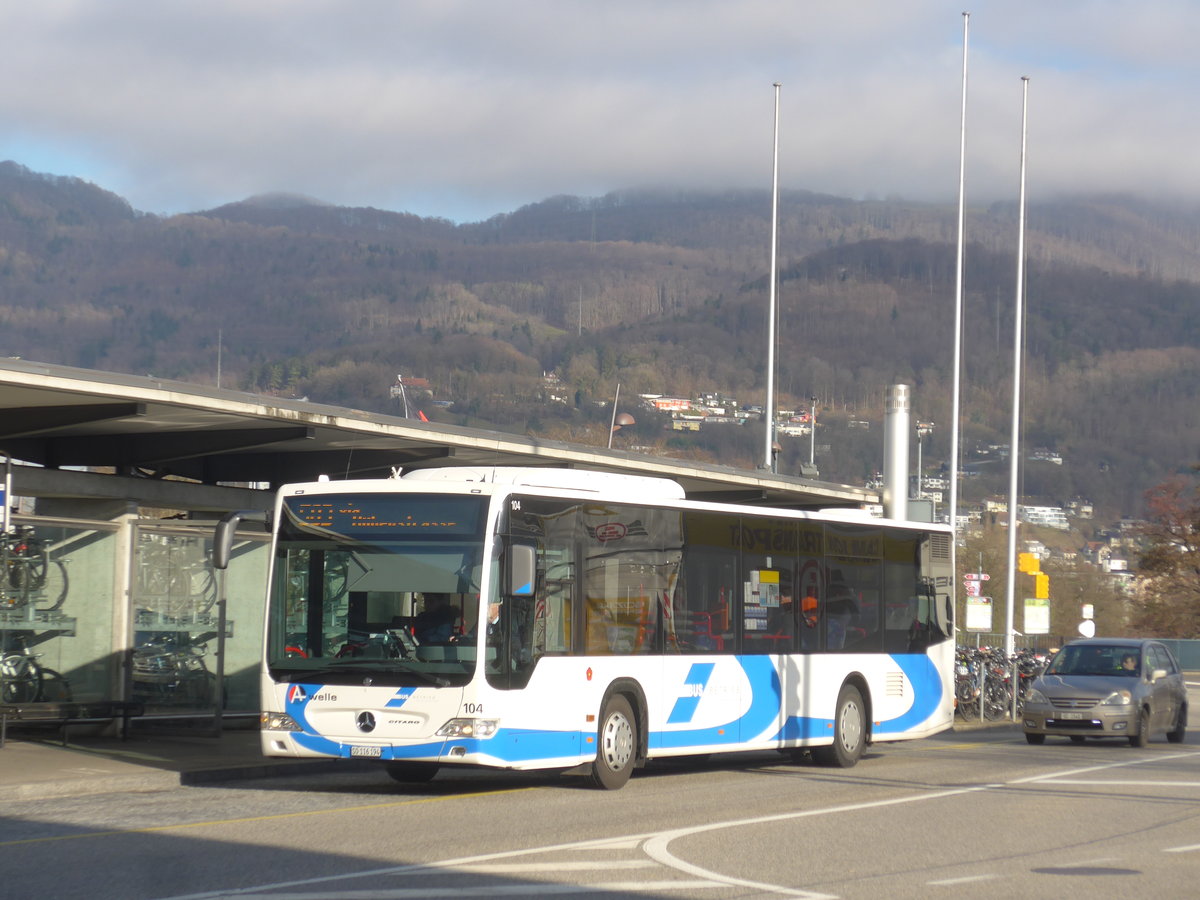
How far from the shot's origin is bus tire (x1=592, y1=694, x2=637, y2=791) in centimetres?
1501

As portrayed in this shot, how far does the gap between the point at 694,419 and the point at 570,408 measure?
39.2 ft

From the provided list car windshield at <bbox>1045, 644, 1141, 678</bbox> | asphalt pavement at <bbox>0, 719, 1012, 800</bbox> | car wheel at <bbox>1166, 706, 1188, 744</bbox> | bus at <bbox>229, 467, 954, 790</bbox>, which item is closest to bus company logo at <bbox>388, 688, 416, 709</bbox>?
bus at <bbox>229, 467, 954, 790</bbox>

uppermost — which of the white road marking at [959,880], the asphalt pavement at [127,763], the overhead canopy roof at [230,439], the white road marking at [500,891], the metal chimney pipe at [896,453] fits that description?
the metal chimney pipe at [896,453]

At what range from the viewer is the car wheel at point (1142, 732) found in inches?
931

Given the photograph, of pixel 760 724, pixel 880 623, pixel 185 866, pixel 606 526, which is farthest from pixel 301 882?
pixel 880 623

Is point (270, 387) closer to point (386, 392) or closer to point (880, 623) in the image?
point (386, 392)

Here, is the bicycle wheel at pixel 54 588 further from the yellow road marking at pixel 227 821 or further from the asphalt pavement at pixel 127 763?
the yellow road marking at pixel 227 821

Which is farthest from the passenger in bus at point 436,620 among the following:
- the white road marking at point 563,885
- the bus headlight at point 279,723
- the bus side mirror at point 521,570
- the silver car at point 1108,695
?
the silver car at point 1108,695

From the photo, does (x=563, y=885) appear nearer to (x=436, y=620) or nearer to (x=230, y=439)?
(x=436, y=620)

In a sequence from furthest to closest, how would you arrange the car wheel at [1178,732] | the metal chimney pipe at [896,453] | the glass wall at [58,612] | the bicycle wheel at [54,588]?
the metal chimney pipe at [896,453] → the car wheel at [1178,732] → the bicycle wheel at [54,588] → the glass wall at [58,612]

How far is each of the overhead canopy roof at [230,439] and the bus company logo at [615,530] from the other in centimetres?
363

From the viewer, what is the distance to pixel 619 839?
1146 cm

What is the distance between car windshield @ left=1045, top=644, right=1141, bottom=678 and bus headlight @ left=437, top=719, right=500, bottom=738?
45.1 ft

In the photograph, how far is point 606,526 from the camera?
50.5ft
